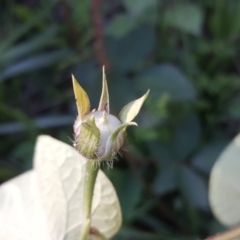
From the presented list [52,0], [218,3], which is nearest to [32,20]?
[52,0]

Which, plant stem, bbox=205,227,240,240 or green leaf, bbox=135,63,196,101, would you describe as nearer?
plant stem, bbox=205,227,240,240

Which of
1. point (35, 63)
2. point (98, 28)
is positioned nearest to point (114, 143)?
point (98, 28)

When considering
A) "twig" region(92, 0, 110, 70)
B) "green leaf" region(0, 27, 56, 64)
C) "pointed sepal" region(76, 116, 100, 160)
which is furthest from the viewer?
"green leaf" region(0, 27, 56, 64)

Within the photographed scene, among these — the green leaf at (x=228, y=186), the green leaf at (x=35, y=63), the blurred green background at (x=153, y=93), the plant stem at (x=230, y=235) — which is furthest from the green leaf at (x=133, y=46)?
the plant stem at (x=230, y=235)

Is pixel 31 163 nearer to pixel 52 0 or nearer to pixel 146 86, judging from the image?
pixel 146 86

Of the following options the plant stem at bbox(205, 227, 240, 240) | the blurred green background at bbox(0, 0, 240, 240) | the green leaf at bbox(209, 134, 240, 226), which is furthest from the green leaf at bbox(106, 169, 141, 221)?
the plant stem at bbox(205, 227, 240, 240)

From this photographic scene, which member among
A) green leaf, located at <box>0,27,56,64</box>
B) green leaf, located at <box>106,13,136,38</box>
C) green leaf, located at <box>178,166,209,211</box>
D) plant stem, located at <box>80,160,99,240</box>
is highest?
Answer: plant stem, located at <box>80,160,99,240</box>

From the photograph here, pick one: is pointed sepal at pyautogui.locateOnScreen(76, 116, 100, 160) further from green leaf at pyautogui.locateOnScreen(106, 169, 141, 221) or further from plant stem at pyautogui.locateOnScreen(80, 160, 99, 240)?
green leaf at pyautogui.locateOnScreen(106, 169, 141, 221)

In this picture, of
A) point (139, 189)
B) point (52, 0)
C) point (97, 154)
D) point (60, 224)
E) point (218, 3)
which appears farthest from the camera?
point (52, 0)
